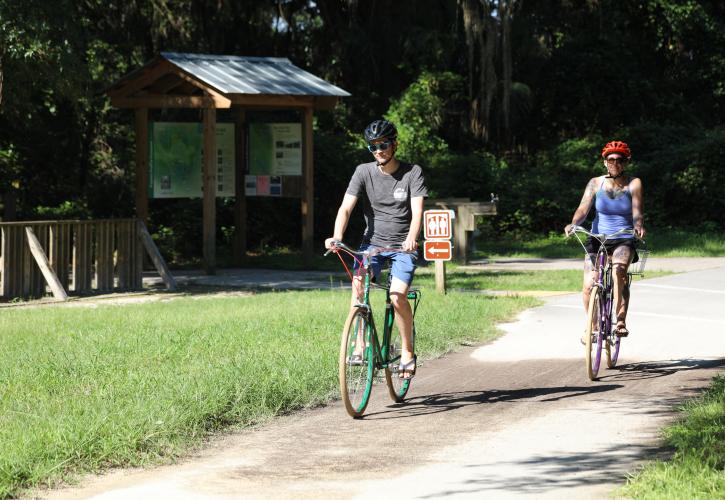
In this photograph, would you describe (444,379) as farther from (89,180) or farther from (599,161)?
(599,161)

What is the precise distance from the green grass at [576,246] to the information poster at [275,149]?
13.2 feet

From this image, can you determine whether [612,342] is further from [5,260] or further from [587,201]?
[5,260]

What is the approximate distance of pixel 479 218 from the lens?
2972 centimetres

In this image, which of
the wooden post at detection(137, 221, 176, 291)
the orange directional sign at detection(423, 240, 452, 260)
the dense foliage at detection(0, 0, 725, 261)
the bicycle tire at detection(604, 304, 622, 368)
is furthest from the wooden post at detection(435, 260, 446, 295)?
the dense foliage at detection(0, 0, 725, 261)

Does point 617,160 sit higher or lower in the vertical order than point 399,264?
higher

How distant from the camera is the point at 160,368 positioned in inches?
378

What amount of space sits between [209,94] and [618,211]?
10552 mm

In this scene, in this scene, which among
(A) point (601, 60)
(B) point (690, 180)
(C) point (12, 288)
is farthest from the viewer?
(A) point (601, 60)

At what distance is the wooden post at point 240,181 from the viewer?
2212 centimetres

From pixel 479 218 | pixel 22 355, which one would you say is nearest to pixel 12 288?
pixel 22 355

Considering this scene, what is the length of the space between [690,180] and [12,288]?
60.1 ft

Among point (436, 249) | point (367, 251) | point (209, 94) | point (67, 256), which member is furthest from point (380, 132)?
point (209, 94)

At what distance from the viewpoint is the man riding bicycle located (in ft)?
27.7

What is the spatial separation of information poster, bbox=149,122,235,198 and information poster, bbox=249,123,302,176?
65.2 inches
